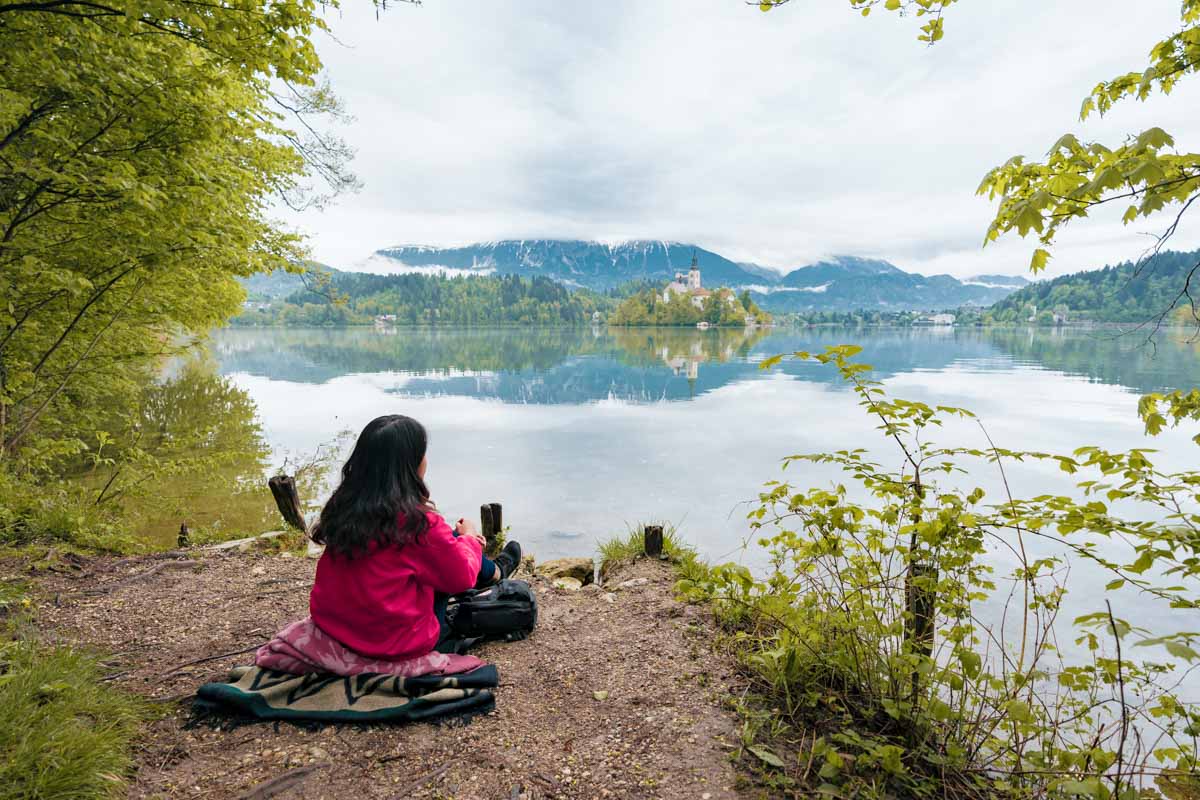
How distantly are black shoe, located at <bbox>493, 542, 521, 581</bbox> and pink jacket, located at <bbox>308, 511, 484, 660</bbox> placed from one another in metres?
0.94

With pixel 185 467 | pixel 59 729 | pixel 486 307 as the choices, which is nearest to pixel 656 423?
pixel 185 467

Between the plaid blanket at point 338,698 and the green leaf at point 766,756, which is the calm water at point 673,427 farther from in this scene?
the plaid blanket at point 338,698

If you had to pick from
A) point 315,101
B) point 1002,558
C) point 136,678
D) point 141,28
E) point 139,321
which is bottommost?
point 1002,558

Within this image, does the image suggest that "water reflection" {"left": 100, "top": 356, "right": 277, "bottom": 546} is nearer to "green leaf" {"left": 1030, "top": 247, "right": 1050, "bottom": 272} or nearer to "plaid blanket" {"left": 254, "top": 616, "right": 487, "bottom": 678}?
"plaid blanket" {"left": 254, "top": 616, "right": 487, "bottom": 678}

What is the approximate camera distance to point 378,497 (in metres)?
3.32

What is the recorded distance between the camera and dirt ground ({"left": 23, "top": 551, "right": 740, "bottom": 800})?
9.66ft

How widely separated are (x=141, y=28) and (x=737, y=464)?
42.9 ft

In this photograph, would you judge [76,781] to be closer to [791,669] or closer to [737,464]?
[791,669]

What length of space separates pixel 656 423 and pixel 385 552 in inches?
683

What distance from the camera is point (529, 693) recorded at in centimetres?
392

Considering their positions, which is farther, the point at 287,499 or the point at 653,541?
the point at 287,499

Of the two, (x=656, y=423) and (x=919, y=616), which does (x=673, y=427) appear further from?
(x=919, y=616)

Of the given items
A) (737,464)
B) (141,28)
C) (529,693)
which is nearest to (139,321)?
(141,28)

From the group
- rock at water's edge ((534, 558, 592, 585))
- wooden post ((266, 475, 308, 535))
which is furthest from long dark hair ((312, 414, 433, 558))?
wooden post ((266, 475, 308, 535))
